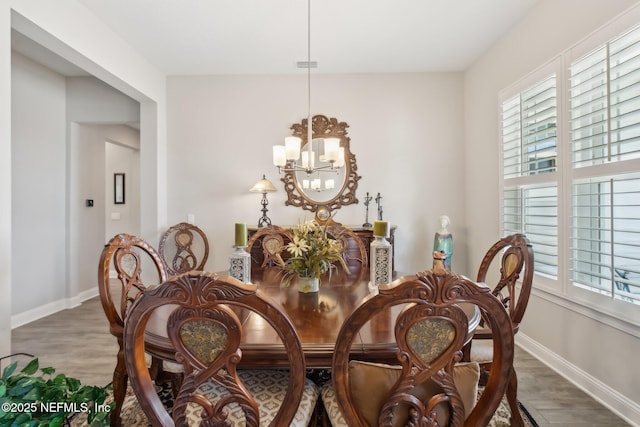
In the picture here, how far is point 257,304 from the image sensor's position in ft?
2.58

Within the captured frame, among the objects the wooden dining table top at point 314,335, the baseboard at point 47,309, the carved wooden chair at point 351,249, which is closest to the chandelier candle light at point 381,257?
the wooden dining table top at point 314,335

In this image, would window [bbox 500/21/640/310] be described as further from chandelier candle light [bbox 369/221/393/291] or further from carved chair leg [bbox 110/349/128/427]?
carved chair leg [bbox 110/349/128/427]

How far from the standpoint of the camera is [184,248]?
12.1 feet

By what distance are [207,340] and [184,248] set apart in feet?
10.3

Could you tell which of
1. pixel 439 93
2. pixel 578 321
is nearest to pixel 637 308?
pixel 578 321

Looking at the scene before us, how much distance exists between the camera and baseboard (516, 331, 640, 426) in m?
1.74

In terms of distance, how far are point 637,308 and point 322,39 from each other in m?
3.13

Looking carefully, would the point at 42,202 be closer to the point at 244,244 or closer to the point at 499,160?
the point at 244,244

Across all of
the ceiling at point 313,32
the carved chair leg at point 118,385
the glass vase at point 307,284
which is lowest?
the carved chair leg at point 118,385

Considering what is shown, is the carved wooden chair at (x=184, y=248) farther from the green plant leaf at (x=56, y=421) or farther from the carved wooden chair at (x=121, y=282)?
the green plant leaf at (x=56, y=421)

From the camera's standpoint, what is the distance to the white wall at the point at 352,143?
12.2ft

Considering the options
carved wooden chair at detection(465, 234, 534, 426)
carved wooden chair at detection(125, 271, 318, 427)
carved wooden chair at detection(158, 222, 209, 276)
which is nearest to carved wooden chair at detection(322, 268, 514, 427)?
carved wooden chair at detection(125, 271, 318, 427)

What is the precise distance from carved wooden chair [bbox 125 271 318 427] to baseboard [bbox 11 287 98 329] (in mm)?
3499

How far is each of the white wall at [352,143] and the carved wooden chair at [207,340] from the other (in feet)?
9.59
